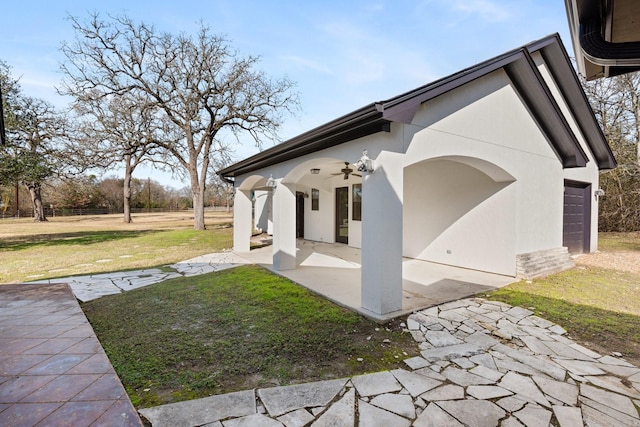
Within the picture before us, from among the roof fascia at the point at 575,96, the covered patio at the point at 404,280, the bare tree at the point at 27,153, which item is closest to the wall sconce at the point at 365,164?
the covered patio at the point at 404,280

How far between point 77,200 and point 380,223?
55.6 m

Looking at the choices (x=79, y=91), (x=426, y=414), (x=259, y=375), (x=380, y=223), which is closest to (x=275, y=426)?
(x=259, y=375)

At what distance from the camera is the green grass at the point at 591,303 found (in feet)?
14.3

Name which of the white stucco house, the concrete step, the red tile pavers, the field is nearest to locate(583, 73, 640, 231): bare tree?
the white stucco house

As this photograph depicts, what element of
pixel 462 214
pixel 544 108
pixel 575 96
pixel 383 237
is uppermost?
pixel 575 96

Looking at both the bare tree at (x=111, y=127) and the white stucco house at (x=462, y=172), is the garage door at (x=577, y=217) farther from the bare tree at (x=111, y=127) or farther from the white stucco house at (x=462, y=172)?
the bare tree at (x=111, y=127)

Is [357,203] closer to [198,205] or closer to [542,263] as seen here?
[542,263]

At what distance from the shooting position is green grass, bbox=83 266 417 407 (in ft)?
10.9

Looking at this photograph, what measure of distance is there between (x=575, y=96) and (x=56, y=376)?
45.0 feet

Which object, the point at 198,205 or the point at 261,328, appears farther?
the point at 198,205

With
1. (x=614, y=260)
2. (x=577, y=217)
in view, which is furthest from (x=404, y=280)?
(x=577, y=217)

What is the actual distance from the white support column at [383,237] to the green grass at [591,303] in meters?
2.54

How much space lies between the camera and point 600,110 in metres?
18.0

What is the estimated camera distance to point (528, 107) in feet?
26.4
